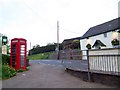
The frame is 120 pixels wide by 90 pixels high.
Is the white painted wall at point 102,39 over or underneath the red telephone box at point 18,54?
over

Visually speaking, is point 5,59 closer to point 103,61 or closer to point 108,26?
point 103,61

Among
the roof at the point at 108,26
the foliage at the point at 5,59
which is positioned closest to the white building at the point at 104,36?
the roof at the point at 108,26

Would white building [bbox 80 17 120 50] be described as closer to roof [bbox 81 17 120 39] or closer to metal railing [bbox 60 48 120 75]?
roof [bbox 81 17 120 39]

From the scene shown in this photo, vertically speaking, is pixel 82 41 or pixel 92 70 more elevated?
pixel 82 41

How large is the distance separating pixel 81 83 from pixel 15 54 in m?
8.51

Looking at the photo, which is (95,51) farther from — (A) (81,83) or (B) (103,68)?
(A) (81,83)

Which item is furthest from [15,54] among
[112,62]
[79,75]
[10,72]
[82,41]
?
[82,41]

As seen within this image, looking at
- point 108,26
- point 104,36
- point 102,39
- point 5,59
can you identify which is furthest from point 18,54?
point 108,26

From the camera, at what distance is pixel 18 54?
55.8ft

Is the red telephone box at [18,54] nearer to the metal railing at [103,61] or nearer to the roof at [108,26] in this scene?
the metal railing at [103,61]

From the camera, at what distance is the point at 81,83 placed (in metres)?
9.81

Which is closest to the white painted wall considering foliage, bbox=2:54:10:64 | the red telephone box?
the red telephone box

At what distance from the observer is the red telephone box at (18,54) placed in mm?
16797

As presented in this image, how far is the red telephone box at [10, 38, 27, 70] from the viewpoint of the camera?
1680 cm
